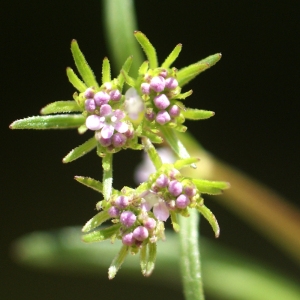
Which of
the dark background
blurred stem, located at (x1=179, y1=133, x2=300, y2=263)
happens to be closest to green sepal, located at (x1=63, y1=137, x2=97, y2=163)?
blurred stem, located at (x1=179, y1=133, x2=300, y2=263)

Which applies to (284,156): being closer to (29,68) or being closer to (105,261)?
(105,261)

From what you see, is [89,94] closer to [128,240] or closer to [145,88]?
[145,88]

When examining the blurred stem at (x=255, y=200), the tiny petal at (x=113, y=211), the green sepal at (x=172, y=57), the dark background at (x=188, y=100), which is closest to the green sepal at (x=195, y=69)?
the green sepal at (x=172, y=57)

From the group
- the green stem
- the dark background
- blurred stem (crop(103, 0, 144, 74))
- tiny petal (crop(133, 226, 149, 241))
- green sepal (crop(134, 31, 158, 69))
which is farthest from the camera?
the dark background

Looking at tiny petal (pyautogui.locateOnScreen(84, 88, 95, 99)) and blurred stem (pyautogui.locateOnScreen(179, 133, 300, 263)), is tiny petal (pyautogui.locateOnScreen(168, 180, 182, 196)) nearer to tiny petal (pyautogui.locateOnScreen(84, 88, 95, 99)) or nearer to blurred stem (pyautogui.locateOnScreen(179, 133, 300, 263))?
tiny petal (pyautogui.locateOnScreen(84, 88, 95, 99))

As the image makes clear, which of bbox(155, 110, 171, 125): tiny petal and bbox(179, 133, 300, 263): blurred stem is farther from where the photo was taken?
bbox(179, 133, 300, 263): blurred stem

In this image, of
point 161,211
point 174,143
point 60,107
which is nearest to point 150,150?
point 174,143

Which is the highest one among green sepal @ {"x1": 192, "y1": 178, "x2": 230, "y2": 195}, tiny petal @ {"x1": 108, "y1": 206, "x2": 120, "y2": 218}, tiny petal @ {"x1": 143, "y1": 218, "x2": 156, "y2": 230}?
green sepal @ {"x1": 192, "y1": 178, "x2": 230, "y2": 195}
